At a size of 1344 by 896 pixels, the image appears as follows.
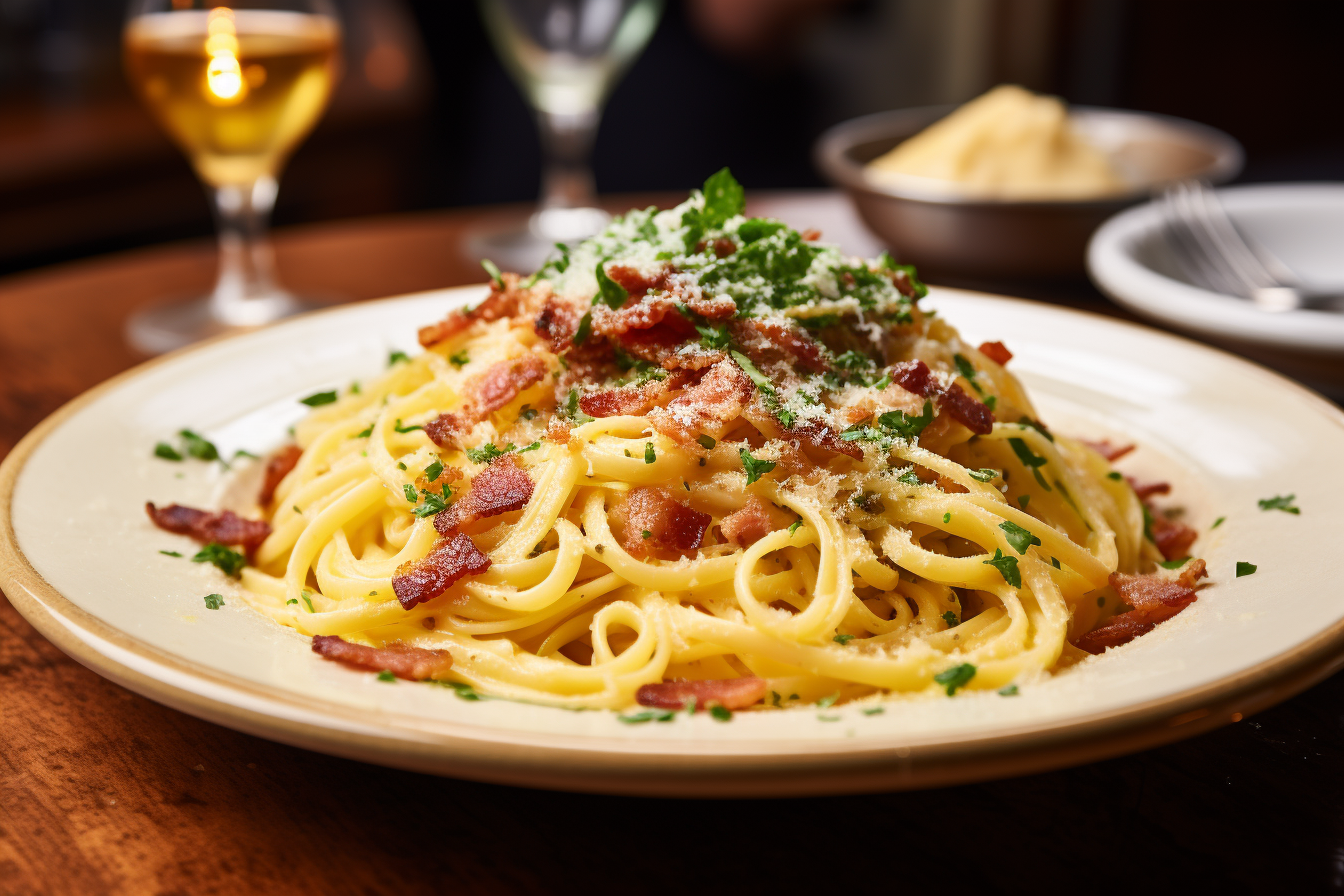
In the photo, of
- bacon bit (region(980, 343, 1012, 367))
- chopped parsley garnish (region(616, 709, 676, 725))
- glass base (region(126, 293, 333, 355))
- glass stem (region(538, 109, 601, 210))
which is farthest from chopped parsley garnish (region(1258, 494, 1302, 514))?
glass stem (region(538, 109, 601, 210))

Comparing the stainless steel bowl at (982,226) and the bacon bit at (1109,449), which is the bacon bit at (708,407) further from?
the stainless steel bowl at (982,226)

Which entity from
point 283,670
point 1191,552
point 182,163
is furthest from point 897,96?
point 283,670

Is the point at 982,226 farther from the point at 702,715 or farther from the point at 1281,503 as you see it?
the point at 702,715

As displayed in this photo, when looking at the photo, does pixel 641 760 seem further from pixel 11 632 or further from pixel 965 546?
pixel 11 632

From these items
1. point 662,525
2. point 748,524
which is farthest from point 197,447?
point 748,524

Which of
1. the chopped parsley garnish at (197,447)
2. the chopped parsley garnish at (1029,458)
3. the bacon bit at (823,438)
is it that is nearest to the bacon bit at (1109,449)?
the chopped parsley garnish at (1029,458)
